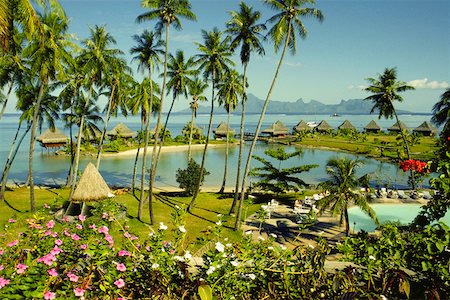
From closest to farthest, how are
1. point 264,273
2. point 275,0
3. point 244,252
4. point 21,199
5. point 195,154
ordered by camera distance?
1. point 264,273
2. point 244,252
3. point 275,0
4. point 21,199
5. point 195,154

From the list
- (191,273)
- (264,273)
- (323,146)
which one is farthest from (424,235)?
(323,146)

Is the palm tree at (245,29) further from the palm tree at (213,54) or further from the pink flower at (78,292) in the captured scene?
the pink flower at (78,292)

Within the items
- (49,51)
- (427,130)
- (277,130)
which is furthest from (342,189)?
(427,130)

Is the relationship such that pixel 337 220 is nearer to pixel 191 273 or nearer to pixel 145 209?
pixel 145 209

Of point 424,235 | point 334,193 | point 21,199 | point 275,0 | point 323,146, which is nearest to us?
point 424,235

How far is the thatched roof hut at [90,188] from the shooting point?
15617mm

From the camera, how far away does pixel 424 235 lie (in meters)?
3.42

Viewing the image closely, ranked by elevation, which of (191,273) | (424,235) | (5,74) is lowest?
(191,273)

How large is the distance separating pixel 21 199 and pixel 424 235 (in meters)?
25.4

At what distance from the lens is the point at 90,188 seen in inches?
625

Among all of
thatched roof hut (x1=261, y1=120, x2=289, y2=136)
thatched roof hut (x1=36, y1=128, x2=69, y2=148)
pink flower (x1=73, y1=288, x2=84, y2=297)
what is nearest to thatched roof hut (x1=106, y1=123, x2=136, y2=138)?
thatched roof hut (x1=36, y1=128, x2=69, y2=148)

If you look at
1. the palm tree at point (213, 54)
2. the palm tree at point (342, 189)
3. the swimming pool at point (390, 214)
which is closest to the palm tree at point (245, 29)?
the palm tree at point (213, 54)

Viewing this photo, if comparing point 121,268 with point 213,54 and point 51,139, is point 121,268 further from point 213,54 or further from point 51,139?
point 51,139

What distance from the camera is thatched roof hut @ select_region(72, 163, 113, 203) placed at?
15617mm
